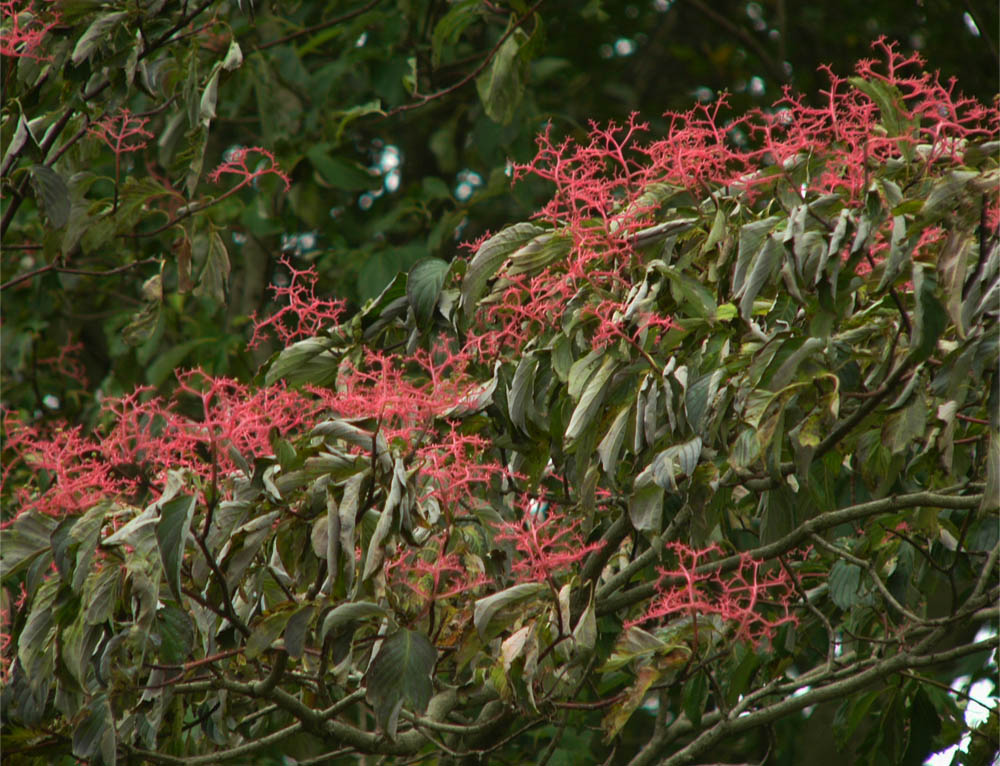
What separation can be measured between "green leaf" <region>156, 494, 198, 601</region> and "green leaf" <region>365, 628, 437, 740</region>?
292 millimetres

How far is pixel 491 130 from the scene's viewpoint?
13.6ft

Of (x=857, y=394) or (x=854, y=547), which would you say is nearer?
(x=857, y=394)

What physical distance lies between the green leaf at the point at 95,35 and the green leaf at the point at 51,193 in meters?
0.23

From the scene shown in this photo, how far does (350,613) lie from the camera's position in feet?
5.51

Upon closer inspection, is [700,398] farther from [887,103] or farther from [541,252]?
[887,103]

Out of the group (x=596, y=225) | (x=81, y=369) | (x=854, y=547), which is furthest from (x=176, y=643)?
(x=81, y=369)

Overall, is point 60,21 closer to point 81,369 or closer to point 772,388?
point 772,388

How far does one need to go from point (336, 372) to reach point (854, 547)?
42.0 inches

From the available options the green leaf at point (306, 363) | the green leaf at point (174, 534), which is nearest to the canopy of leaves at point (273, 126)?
the green leaf at point (306, 363)

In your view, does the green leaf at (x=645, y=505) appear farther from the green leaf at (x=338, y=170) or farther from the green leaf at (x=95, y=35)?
the green leaf at (x=338, y=170)

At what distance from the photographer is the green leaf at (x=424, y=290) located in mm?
2012

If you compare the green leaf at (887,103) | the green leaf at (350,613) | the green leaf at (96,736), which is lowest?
the green leaf at (96,736)

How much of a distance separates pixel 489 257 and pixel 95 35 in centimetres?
110

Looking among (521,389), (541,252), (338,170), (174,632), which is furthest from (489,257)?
(338,170)
